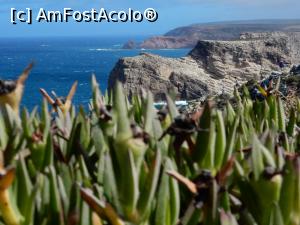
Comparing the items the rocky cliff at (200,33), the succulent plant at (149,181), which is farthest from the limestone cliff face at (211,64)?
the rocky cliff at (200,33)

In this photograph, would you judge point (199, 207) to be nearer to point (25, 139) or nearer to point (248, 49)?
point (25, 139)

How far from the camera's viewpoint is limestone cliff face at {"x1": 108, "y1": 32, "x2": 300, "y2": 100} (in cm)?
5231

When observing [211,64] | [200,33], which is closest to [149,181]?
[211,64]

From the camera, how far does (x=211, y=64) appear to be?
58.0 meters

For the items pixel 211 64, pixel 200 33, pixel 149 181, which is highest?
pixel 149 181

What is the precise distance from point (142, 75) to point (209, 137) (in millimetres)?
51097

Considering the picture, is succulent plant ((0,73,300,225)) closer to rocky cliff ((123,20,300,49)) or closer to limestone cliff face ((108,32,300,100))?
limestone cliff face ((108,32,300,100))

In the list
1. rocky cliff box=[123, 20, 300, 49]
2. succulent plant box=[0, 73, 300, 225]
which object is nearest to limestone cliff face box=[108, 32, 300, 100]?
succulent plant box=[0, 73, 300, 225]

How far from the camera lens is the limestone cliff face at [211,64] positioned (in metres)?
52.3

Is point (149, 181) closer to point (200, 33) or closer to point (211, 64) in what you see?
point (211, 64)

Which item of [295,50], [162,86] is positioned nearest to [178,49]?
[295,50]

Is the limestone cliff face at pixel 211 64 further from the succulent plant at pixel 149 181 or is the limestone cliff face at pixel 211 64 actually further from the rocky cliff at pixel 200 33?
the rocky cliff at pixel 200 33

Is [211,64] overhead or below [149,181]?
below

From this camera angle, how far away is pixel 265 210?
92 cm
